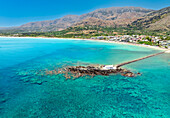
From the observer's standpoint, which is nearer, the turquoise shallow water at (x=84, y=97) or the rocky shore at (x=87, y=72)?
the turquoise shallow water at (x=84, y=97)

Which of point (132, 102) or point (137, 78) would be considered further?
point (137, 78)

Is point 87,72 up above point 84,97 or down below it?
above

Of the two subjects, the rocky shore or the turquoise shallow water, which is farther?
the rocky shore

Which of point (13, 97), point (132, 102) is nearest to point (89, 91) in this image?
point (132, 102)

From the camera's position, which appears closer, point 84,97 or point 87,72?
A: point 84,97

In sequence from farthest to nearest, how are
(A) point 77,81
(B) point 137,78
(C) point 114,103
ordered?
(B) point 137,78
(A) point 77,81
(C) point 114,103

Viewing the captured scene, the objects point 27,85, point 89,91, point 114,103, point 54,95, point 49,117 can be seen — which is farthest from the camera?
point 27,85

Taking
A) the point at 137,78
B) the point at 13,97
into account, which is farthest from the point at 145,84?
the point at 13,97

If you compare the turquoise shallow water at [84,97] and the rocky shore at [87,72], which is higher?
the rocky shore at [87,72]

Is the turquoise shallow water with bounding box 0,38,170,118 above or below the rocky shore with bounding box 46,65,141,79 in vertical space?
below

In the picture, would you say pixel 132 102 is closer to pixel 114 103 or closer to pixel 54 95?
pixel 114 103
